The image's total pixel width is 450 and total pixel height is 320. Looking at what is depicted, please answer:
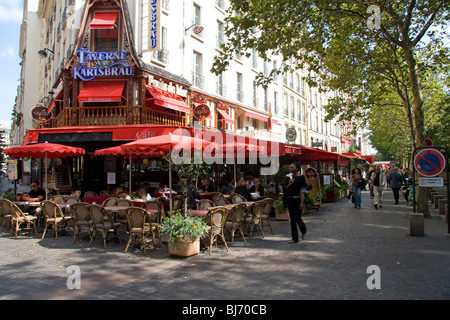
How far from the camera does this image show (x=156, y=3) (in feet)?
47.3

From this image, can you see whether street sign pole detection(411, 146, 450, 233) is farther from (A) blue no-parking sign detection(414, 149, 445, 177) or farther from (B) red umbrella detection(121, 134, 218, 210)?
(B) red umbrella detection(121, 134, 218, 210)

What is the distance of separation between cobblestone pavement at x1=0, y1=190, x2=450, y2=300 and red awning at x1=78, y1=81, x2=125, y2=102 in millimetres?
7035

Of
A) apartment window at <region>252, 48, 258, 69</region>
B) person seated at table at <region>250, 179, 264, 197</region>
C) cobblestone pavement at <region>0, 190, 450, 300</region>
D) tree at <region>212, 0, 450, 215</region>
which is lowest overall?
cobblestone pavement at <region>0, 190, 450, 300</region>

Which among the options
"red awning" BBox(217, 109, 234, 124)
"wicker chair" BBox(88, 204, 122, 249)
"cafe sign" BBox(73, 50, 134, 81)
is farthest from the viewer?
"red awning" BBox(217, 109, 234, 124)

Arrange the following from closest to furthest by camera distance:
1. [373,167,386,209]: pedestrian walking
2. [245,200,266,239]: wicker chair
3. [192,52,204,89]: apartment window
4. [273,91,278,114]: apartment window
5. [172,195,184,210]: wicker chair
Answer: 1. [245,200,266,239]: wicker chair
2. [172,195,184,210]: wicker chair
3. [373,167,386,209]: pedestrian walking
4. [192,52,204,89]: apartment window
5. [273,91,278,114]: apartment window

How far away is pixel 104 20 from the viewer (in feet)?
46.1

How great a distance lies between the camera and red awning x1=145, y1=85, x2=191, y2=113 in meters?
14.0

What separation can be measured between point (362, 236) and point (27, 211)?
8.93 meters

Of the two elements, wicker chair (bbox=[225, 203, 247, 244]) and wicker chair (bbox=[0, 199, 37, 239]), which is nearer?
wicker chair (bbox=[225, 203, 247, 244])

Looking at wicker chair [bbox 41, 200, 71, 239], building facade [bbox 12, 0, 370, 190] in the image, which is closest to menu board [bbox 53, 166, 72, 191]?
building facade [bbox 12, 0, 370, 190]

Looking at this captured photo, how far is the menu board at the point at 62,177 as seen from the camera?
590 inches

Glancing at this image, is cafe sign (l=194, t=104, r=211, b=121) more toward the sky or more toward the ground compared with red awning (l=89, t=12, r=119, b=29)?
more toward the ground

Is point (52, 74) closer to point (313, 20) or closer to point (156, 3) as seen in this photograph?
point (156, 3)
